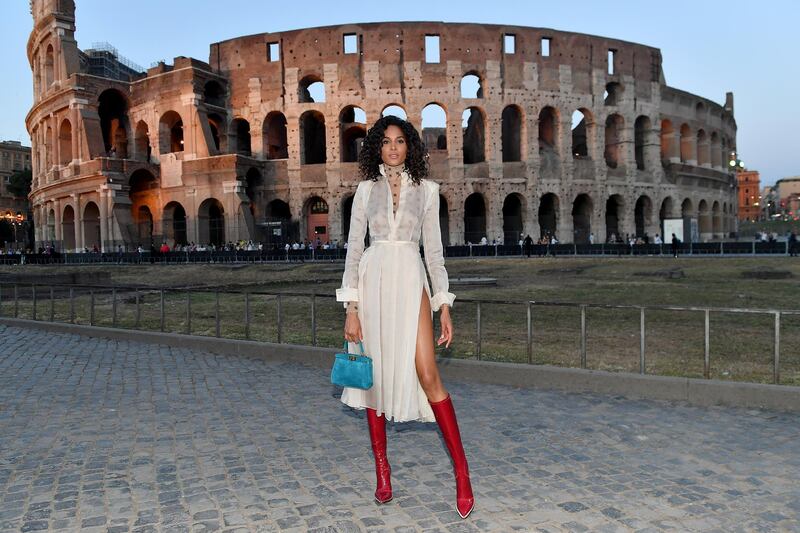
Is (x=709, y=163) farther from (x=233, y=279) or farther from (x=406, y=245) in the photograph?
(x=406, y=245)

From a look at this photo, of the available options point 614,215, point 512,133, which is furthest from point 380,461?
point 614,215

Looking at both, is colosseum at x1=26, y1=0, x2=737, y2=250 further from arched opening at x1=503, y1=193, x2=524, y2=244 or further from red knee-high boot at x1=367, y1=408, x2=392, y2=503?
red knee-high boot at x1=367, y1=408, x2=392, y2=503

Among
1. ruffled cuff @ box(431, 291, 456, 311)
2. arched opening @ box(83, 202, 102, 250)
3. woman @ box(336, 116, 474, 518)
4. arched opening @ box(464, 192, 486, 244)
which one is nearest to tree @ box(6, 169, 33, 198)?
arched opening @ box(83, 202, 102, 250)

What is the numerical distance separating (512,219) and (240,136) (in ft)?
64.3

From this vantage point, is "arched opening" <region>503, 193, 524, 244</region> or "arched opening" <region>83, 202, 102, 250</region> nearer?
"arched opening" <region>503, 193, 524, 244</region>

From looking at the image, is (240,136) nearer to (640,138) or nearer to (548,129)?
(548,129)

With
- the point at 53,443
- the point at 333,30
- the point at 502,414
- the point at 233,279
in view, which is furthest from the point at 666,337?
the point at 333,30

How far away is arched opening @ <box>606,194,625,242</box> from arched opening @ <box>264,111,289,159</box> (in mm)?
22471

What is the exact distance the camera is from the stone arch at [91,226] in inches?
1552

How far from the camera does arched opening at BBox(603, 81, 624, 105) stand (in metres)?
41.0

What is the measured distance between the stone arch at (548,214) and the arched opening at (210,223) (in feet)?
67.6

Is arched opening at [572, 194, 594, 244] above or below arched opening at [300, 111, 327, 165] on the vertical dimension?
below

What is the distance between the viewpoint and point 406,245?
10.3ft

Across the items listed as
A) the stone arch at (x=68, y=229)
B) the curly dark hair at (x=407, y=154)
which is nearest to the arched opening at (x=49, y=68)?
the stone arch at (x=68, y=229)
